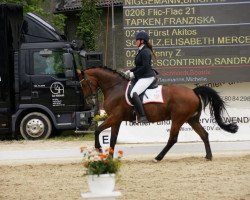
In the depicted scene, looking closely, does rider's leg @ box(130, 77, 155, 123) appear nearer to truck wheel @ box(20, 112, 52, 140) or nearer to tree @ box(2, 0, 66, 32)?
truck wheel @ box(20, 112, 52, 140)

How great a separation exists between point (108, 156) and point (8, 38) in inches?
559

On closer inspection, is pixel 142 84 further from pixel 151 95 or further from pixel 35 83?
pixel 35 83

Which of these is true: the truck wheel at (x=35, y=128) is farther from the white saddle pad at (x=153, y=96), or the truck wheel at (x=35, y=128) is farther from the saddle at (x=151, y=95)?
the white saddle pad at (x=153, y=96)

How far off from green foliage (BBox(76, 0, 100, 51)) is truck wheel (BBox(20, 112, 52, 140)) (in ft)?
42.6

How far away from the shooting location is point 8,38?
24516mm

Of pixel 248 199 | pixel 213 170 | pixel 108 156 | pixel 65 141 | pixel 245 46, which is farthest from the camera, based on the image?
pixel 65 141

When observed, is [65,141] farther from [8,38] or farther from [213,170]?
[213,170]

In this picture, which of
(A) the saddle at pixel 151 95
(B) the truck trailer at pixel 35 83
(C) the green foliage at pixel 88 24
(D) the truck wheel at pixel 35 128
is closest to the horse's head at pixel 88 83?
(A) the saddle at pixel 151 95

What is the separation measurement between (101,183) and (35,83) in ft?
46.6

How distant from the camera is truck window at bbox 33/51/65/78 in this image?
2414 centimetres

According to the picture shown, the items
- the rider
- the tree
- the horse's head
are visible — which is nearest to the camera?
the rider

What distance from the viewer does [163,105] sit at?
17.7 m

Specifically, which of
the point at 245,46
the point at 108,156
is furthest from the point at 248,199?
the point at 245,46

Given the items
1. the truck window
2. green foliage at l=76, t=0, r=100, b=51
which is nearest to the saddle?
the truck window
